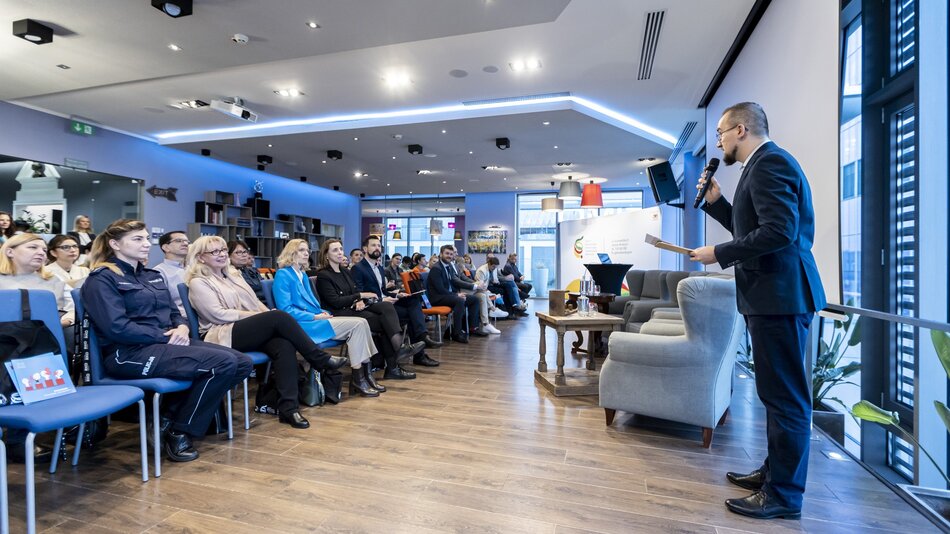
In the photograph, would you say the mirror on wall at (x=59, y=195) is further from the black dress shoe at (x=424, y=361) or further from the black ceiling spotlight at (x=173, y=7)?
the black dress shoe at (x=424, y=361)

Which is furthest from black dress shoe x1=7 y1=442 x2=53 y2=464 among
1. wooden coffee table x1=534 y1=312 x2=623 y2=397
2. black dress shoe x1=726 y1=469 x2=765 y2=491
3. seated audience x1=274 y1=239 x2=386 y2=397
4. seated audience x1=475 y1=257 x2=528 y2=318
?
seated audience x1=475 y1=257 x2=528 y2=318

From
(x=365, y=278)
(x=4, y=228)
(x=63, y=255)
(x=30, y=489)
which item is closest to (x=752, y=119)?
(x=30, y=489)

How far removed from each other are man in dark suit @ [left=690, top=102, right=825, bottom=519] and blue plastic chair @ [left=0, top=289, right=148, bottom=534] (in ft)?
8.59

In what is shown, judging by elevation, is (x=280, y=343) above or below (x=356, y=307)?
below

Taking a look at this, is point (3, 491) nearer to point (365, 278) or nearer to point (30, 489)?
point (30, 489)

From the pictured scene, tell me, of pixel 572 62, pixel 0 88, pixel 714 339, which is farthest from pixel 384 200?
pixel 714 339

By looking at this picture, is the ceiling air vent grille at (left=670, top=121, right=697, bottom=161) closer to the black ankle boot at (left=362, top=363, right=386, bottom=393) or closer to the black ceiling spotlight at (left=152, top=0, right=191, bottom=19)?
the black ankle boot at (left=362, top=363, right=386, bottom=393)

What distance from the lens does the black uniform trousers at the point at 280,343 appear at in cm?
308

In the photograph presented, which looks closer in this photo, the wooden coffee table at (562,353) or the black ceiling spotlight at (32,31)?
the wooden coffee table at (562,353)

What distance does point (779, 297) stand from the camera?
190cm

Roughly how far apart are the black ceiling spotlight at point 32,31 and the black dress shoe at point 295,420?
14.3ft

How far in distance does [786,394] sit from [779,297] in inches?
16.1

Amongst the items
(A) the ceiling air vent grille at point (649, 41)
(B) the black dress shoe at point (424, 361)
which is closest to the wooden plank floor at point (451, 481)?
(B) the black dress shoe at point (424, 361)

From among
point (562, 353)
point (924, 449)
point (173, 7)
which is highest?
point (173, 7)
